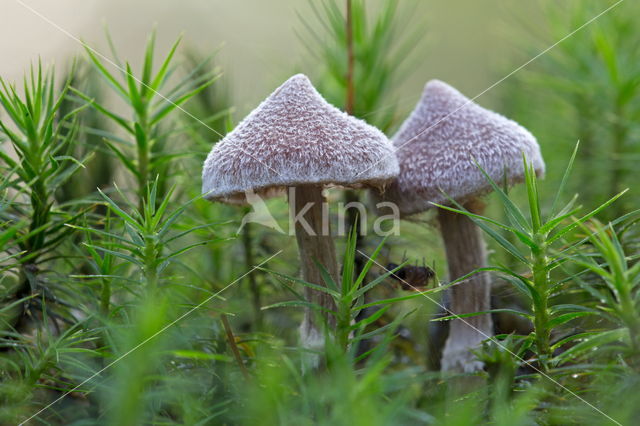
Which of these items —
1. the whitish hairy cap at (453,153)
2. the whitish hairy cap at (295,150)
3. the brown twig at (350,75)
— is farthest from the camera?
the brown twig at (350,75)

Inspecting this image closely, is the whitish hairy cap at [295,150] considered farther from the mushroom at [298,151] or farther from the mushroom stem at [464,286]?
the mushroom stem at [464,286]

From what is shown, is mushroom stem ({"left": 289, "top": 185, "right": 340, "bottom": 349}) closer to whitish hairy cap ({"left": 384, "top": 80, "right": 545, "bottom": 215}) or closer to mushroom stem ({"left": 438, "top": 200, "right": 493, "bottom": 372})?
whitish hairy cap ({"left": 384, "top": 80, "right": 545, "bottom": 215})

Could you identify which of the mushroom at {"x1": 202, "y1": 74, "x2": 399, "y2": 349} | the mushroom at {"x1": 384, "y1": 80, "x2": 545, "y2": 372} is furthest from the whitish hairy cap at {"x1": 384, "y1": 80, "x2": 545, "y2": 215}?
the mushroom at {"x1": 202, "y1": 74, "x2": 399, "y2": 349}

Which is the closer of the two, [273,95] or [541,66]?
[273,95]

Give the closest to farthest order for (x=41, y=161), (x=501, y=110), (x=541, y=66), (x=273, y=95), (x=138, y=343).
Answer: (x=138, y=343) → (x=41, y=161) → (x=273, y=95) → (x=541, y=66) → (x=501, y=110)

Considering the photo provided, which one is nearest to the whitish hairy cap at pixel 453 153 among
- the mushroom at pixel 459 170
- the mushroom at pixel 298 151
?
the mushroom at pixel 459 170

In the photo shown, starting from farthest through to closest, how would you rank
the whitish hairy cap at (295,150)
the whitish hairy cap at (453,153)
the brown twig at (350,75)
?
the brown twig at (350,75)
the whitish hairy cap at (453,153)
the whitish hairy cap at (295,150)

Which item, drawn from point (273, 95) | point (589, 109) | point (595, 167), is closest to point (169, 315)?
point (273, 95)

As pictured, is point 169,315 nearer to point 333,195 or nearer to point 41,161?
point 41,161
